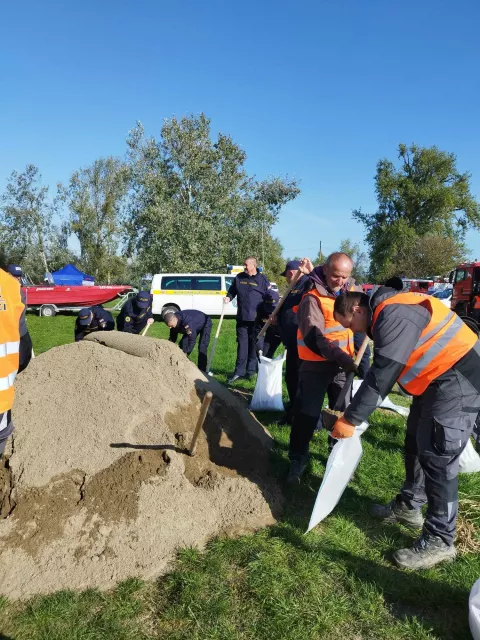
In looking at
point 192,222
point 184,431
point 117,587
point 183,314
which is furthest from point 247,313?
point 192,222

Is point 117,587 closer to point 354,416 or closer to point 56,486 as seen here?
point 56,486

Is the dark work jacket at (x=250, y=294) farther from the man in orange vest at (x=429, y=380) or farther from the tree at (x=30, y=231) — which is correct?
the tree at (x=30, y=231)

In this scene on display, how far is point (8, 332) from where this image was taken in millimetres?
2234

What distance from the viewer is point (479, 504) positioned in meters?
3.46

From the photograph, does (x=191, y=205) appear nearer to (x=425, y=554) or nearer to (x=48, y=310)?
(x=48, y=310)

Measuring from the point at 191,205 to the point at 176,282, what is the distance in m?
9.72

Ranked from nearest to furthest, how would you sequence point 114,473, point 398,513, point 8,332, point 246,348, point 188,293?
point 8,332 < point 114,473 < point 398,513 < point 246,348 < point 188,293

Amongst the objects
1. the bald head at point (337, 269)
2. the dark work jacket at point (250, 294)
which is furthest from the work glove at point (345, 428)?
the dark work jacket at point (250, 294)


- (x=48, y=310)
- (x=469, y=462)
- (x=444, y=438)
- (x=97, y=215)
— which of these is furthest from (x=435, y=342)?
(x=97, y=215)

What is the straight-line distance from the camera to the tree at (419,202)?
38.0m

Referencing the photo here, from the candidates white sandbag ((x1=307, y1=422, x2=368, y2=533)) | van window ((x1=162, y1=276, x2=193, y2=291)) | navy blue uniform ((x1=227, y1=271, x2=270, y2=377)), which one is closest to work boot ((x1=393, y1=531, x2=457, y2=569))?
white sandbag ((x1=307, y1=422, x2=368, y2=533))

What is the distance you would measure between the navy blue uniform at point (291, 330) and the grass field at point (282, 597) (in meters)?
2.18

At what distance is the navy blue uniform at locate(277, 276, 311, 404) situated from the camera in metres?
5.34

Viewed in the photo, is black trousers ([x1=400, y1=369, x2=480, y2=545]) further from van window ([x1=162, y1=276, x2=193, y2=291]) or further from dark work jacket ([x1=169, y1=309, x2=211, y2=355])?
van window ([x1=162, y1=276, x2=193, y2=291])
